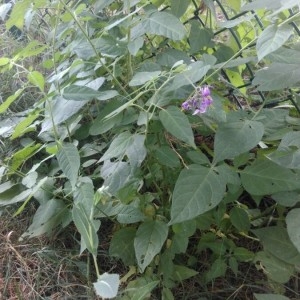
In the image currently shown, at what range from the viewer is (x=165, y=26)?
800 millimetres

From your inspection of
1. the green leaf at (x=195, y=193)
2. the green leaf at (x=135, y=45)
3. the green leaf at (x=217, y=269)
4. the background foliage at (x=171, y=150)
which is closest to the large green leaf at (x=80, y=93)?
the background foliage at (x=171, y=150)

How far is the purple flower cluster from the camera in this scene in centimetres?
70

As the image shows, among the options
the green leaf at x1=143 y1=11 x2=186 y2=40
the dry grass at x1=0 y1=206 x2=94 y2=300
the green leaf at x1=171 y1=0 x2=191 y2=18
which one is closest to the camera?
the green leaf at x1=143 y1=11 x2=186 y2=40

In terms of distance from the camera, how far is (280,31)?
2.16 ft

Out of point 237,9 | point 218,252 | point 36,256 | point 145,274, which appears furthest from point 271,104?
point 36,256

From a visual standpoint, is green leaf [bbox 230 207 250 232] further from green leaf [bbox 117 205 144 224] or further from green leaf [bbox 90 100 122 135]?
green leaf [bbox 90 100 122 135]

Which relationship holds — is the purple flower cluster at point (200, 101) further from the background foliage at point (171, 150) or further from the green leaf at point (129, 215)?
the green leaf at point (129, 215)

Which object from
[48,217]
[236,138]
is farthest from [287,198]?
[48,217]

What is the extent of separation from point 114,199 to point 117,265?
0.19 m

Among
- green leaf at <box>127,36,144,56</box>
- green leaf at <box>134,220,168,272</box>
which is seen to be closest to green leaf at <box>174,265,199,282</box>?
green leaf at <box>134,220,168,272</box>

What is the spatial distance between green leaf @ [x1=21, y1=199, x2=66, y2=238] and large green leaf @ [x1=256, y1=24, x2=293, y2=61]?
61 cm

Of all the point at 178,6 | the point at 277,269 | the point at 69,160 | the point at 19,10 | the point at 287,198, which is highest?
the point at 19,10

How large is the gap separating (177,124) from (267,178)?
0.66ft

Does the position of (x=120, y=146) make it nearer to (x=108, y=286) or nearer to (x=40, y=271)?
(x=108, y=286)
